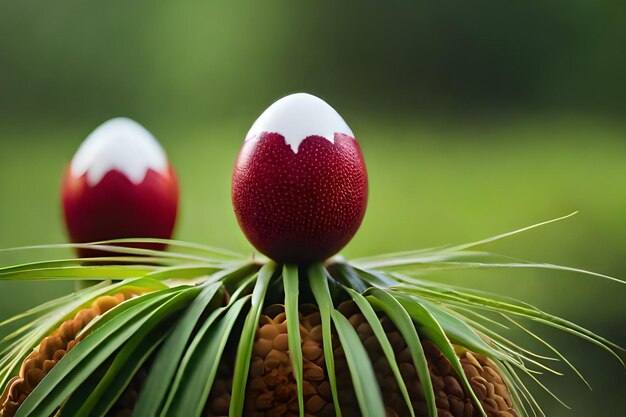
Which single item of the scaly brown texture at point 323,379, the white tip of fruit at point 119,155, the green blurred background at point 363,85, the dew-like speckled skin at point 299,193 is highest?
the green blurred background at point 363,85

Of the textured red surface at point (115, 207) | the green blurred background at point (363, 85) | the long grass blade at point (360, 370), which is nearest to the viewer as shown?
the long grass blade at point (360, 370)

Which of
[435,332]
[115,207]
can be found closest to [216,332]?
[435,332]

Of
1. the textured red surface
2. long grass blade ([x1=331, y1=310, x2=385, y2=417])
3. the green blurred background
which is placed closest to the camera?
long grass blade ([x1=331, y1=310, x2=385, y2=417])

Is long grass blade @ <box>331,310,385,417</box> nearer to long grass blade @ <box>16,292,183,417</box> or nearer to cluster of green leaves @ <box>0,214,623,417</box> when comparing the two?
cluster of green leaves @ <box>0,214,623,417</box>

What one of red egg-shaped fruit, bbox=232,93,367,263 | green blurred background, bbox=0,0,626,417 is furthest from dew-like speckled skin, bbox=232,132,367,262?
green blurred background, bbox=0,0,626,417

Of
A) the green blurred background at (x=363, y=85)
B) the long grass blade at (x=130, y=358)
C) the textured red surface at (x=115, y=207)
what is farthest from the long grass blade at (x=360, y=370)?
the green blurred background at (x=363, y=85)

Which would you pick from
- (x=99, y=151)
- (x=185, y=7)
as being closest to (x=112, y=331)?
(x=99, y=151)

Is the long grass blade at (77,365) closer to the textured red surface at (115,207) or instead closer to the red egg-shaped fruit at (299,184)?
the red egg-shaped fruit at (299,184)
